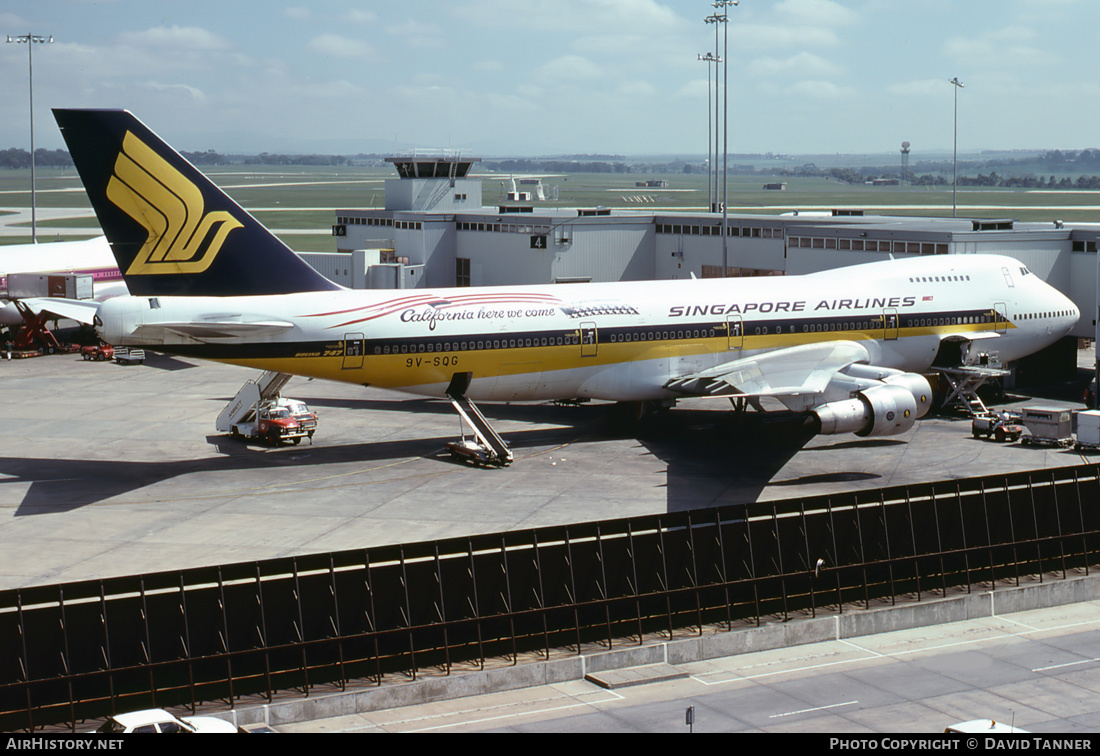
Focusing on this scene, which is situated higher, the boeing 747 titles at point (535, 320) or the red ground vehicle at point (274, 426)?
the boeing 747 titles at point (535, 320)

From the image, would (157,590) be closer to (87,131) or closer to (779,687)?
(779,687)

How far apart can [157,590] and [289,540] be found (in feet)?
26.0

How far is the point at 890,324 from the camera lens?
4850 centimetres

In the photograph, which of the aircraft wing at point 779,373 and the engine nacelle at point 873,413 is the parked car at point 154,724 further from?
the aircraft wing at point 779,373

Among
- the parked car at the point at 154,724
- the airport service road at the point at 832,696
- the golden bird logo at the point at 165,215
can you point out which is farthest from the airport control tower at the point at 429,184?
the parked car at the point at 154,724

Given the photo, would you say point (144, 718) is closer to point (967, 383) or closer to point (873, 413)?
point (873, 413)

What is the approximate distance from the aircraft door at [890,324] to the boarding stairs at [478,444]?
16650mm

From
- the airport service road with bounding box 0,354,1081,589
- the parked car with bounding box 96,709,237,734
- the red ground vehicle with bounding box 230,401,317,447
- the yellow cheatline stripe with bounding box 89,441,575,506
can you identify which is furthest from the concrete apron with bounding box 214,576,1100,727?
the red ground vehicle with bounding box 230,401,317,447

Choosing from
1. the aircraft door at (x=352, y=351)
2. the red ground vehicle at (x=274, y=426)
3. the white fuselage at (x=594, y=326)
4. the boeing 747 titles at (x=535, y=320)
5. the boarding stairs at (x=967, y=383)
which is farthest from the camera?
the boarding stairs at (x=967, y=383)

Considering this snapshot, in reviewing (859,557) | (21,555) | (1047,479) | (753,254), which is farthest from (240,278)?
(753,254)

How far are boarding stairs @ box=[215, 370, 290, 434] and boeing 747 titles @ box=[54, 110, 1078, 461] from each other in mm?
4859

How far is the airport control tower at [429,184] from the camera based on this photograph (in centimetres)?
8556
